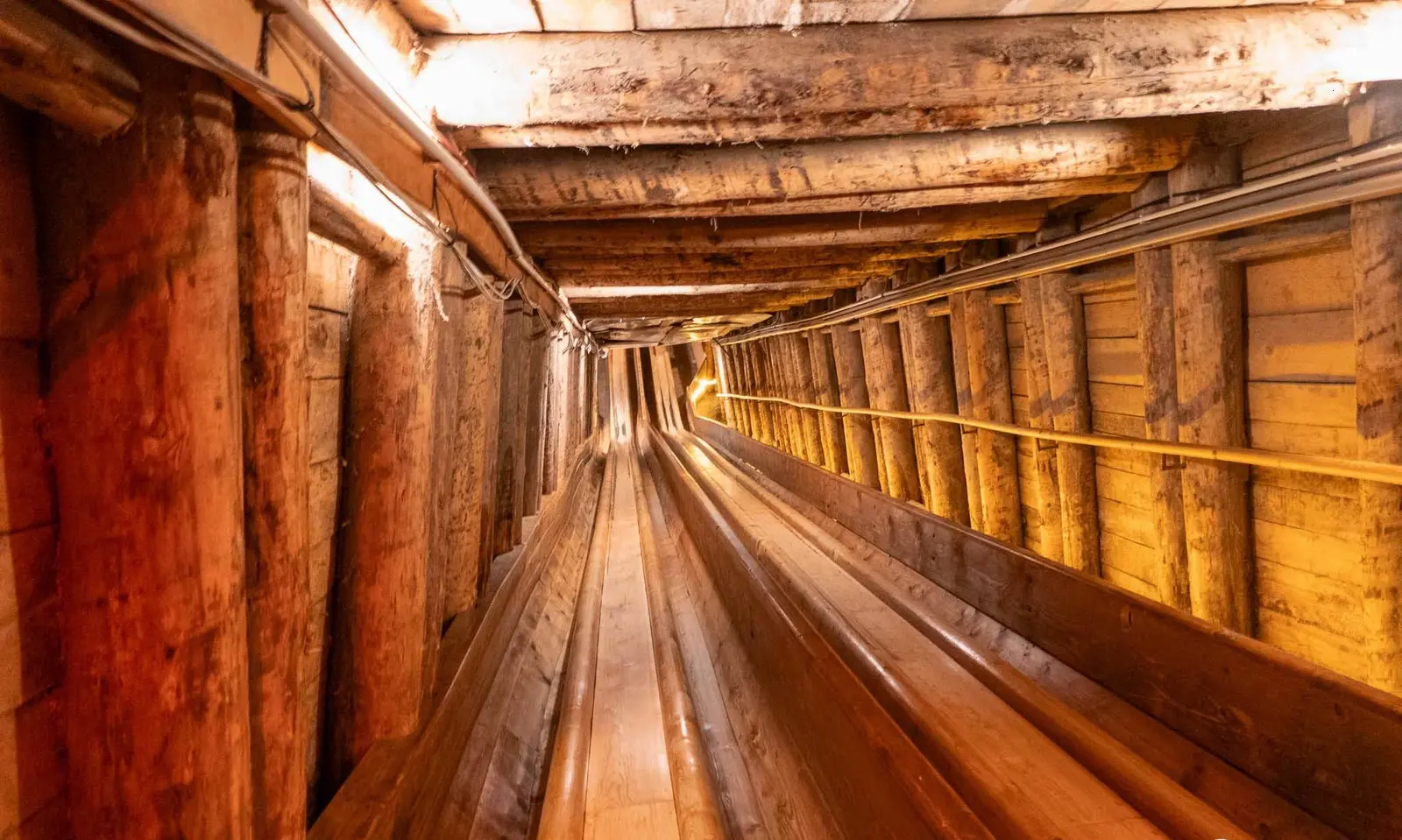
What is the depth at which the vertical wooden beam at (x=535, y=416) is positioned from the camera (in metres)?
5.03

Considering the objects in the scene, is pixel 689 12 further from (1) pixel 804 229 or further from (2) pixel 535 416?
(2) pixel 535 416

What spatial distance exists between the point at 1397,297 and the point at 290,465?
3537 mm

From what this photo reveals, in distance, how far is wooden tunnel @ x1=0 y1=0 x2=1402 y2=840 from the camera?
1007mm

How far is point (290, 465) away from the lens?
4.41 feet

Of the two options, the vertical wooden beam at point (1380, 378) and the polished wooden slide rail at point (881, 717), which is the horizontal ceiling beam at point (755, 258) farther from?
the vertical wooden beam at point (1380, 378)

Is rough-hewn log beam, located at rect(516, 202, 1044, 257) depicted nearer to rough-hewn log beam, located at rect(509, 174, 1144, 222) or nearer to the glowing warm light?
rough-hewn log beam, located at rect(509, 174, 1144, 222)

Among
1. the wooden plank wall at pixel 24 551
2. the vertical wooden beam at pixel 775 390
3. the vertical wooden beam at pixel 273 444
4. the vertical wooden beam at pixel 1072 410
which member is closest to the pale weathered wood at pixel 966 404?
the vertical wooden beam at pixel 1072 410

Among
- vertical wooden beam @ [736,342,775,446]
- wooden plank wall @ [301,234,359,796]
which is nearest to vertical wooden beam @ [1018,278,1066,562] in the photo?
wooden plank wall @ [301,234,359,796]

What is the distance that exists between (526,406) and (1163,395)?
4038 mm

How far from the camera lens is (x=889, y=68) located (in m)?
2.09

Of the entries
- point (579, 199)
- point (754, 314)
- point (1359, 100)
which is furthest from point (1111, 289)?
point (754, 314)

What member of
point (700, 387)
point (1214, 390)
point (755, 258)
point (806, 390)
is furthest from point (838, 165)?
point (700, 387)

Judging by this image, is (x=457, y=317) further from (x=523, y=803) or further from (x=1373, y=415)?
(x=1373, y=415)

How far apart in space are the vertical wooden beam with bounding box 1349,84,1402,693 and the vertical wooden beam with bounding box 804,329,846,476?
18.3ft
